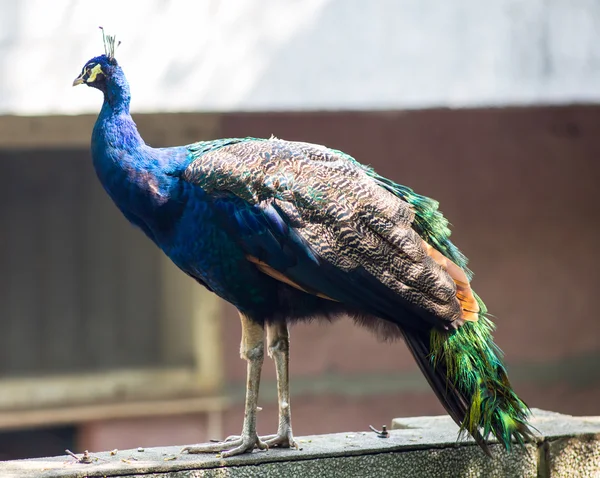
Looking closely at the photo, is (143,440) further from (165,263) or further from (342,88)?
(342,88)

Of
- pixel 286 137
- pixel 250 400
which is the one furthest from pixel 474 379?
pixel 286 137

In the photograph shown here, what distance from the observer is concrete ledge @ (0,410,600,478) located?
3104mm

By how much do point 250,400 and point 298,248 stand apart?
0.54m

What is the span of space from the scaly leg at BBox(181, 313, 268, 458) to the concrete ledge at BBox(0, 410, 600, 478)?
0.05 meters

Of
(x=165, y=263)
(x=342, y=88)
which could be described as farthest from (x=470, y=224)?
(x=165, y=263)

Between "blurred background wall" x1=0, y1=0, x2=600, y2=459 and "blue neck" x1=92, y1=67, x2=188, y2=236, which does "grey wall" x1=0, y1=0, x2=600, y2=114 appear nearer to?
"blurred background wall" x1=0, y1=0, x2=600, y2=459

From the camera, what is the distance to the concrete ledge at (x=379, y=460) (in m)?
3.10

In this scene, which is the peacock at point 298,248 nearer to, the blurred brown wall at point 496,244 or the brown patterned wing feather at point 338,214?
the brown patterned wing feather at point 338,214

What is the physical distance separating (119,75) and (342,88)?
2195 millimetres

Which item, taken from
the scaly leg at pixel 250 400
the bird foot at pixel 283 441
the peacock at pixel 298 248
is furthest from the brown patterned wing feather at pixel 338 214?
the bird foot at pixel 283 441

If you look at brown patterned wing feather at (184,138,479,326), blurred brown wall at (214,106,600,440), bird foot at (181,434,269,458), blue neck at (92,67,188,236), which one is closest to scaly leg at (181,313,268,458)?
bird foot at (181,434,269,458)

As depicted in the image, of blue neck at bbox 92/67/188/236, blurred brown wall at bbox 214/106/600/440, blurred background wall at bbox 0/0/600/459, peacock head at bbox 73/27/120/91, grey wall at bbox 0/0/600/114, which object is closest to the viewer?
blue neck at bbox 92/67/188/236

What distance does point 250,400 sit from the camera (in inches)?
129

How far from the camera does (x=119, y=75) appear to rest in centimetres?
336
